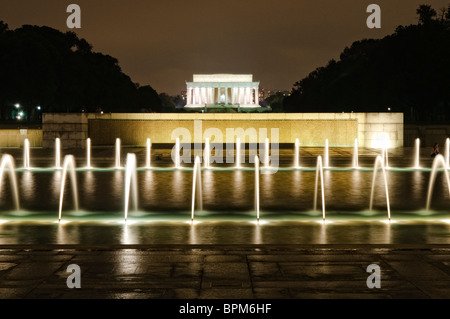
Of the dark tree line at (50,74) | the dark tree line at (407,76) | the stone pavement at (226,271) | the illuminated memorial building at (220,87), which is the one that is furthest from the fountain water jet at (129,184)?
the illuminated memorial building at (220,87)

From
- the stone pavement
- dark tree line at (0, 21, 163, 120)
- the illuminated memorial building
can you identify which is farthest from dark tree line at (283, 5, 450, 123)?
the stone pavement

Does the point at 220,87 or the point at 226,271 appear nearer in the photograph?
the point at 226,271

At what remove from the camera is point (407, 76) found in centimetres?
5638

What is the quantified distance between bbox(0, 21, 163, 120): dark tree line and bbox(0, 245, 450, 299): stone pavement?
33924 mm

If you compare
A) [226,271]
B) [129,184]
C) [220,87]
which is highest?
[220,87]

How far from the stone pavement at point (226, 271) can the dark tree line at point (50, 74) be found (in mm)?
33924

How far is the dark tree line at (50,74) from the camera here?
57500 millimetres

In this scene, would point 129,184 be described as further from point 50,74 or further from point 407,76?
point 50,74

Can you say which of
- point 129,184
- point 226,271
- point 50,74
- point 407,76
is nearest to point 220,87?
point 50,74

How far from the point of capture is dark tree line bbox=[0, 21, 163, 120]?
189 ft

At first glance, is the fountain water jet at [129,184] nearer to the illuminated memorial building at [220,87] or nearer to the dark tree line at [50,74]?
the dark tree line at [50,74]

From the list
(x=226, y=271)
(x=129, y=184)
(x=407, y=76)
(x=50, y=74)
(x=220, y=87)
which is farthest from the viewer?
(x=220, y=87)

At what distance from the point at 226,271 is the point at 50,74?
57.2m
